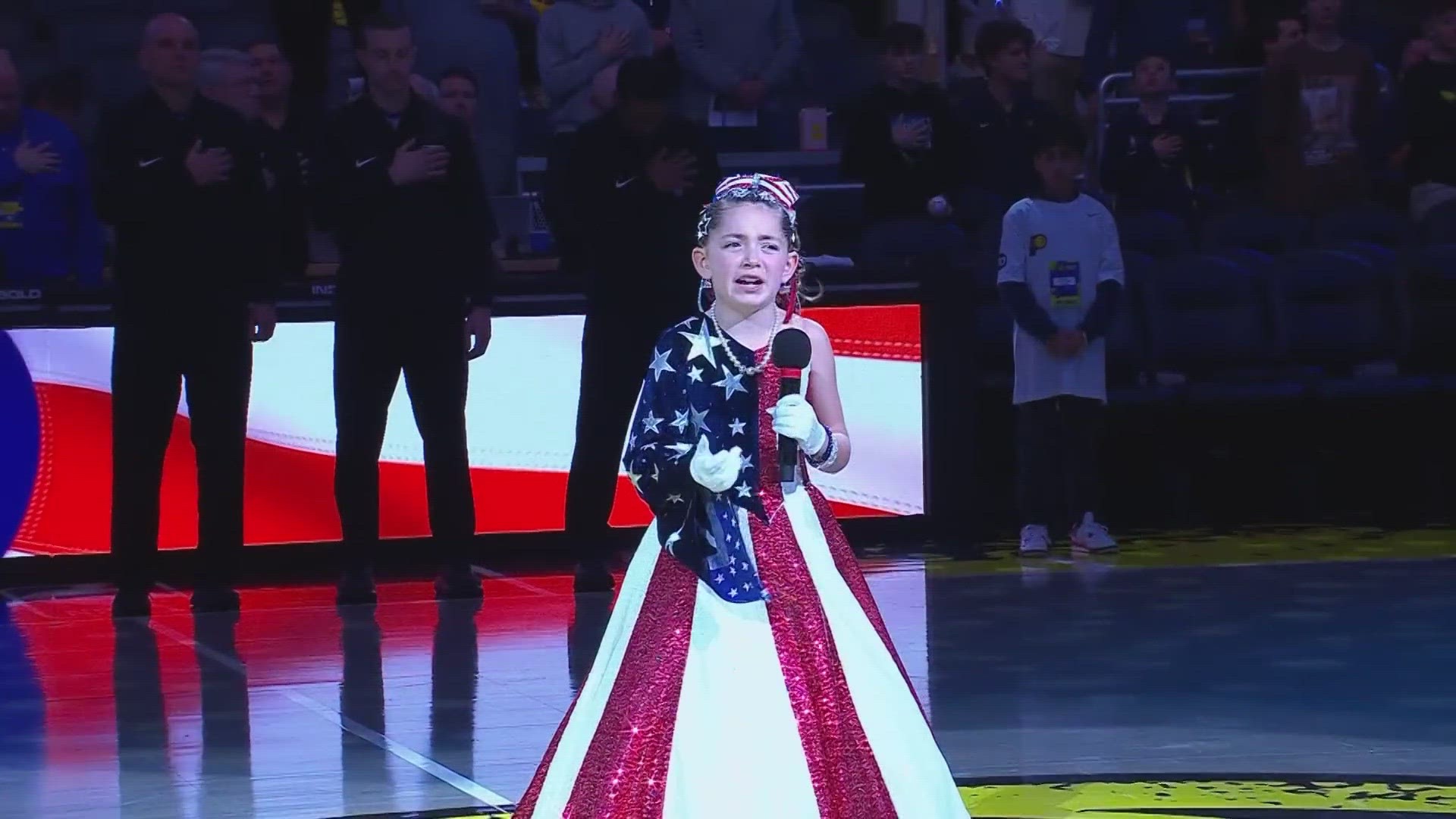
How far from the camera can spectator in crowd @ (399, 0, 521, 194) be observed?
43.1ft

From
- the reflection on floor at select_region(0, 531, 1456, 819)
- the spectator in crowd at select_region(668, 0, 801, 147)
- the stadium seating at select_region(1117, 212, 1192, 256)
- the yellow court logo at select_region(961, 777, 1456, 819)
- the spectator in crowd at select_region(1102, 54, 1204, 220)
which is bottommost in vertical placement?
the reflection on floor at select_region(0, 531, 1456, 819)

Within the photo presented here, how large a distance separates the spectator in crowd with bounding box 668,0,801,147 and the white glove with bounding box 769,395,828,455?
9.13 m

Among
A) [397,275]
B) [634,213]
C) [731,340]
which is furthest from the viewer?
[634,213]

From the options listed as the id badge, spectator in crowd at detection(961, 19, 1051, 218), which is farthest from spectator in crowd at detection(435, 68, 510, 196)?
spectator in crowd at detection(961, 19, 1051, 218)

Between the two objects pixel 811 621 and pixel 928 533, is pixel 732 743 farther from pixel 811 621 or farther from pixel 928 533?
pixel 928 533

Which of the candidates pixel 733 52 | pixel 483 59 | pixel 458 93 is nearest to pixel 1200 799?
pixel 458 93

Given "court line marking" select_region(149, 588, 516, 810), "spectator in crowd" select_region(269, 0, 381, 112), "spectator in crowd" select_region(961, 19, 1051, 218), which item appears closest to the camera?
"court line marking" select_region(149, 588, 516, 810)

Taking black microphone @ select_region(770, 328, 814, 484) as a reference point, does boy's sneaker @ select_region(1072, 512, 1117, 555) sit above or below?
below

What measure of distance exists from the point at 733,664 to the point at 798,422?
0.52 m

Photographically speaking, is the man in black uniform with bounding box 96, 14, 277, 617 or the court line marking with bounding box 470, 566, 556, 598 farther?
the court line marking with bounding box 470, 566, 556, 598

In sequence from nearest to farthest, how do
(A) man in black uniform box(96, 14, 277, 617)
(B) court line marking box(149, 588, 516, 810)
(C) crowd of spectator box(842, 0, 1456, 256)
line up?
1. (B) court line marking box(149, 588, 516, 810)
2. (A) man in black uniform box(96, 14, 277, 617)
3. (C) crowd of spectator box(842, 0, 1456, 256)

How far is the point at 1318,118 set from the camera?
1434cm

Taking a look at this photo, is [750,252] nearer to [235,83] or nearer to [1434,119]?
[235,83]

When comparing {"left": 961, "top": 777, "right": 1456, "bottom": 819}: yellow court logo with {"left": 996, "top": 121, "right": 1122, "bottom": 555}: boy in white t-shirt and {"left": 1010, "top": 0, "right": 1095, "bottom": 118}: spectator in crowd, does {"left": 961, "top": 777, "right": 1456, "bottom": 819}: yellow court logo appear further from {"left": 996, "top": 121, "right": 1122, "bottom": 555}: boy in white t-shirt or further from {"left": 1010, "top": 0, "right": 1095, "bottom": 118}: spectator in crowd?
{"left": 1010, "top": 0, "right": 1095, "bottom": 118}: spectator in crowd
